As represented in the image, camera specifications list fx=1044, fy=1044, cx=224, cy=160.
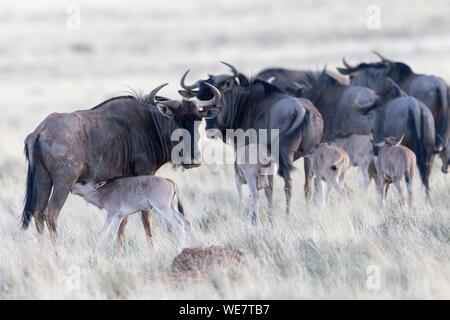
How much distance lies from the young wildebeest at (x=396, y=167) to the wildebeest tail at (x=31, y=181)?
448 centimetres

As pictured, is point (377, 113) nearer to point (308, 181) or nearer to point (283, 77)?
point (308, 181)

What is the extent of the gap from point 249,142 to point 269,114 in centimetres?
53

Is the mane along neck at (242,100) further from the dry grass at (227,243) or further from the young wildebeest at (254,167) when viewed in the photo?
the dry grass at (227,243)

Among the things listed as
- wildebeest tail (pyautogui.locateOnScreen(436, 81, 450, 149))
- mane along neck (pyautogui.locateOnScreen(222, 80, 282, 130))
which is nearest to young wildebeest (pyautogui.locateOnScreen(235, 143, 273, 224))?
mane along neck (pyautogui.locateOnScreen(222, 80, 282, 130))

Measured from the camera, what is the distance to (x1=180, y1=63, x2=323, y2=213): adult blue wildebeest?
13.7 m

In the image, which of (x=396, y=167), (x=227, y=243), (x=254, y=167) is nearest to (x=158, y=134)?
(x=254, y=167)

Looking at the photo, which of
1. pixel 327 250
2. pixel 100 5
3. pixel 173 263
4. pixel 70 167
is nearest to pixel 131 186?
pixel 70 167

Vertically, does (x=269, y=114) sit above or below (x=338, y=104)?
above

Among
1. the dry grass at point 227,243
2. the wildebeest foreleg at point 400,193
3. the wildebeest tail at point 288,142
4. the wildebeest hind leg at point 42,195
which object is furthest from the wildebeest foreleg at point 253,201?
the wildebeest hind leg at point 42,195

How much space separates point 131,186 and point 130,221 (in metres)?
1.79

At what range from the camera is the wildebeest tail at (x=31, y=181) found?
11383 millimetres

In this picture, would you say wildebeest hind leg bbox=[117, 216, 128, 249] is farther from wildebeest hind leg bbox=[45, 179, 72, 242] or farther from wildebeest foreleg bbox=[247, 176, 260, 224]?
wildebeest foreleg bbox=[247, 176, 260, 224]

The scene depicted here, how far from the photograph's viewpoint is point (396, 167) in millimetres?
13258
